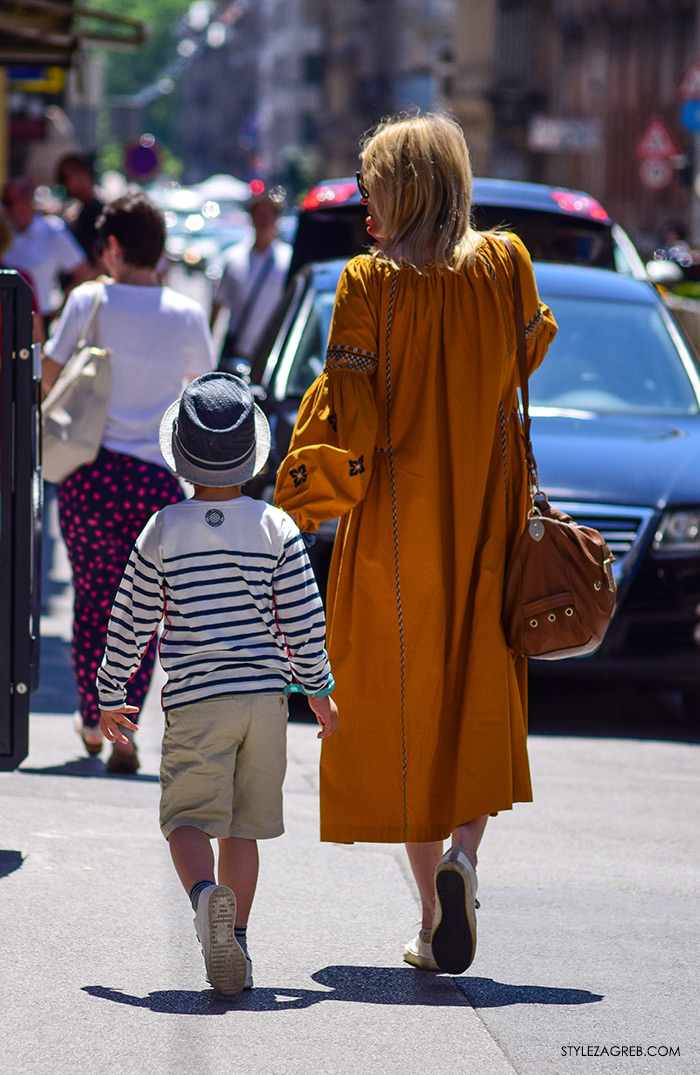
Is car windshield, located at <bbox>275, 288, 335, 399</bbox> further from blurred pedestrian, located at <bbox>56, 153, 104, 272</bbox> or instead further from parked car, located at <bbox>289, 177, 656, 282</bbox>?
blurred pedestrian, located at <bbox>56, 153, 104, 272</bbox>

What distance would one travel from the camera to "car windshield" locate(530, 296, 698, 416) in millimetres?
7918

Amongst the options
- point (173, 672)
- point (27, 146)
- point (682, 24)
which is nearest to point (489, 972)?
point (173, 672)

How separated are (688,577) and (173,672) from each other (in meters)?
3.48

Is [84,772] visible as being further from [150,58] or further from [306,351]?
[150,58]

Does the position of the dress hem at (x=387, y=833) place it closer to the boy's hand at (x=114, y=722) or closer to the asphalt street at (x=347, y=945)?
the asphalt street at (x=347, y=945)

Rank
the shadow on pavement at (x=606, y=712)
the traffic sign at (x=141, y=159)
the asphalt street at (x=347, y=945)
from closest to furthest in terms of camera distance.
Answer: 1. the asphalt street at (x=347, y=945)
2. the shadow on pavement at (x=606, y=712)
3. the traffic sign at (x=141, y=159)

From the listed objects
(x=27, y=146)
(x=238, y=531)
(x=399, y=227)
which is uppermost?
(x=399, y=227)

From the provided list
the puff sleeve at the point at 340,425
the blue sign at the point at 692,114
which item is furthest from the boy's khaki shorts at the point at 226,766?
the blue sign at the point at 692,114

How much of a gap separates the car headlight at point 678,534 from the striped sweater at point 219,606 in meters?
3.27

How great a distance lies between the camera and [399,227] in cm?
423

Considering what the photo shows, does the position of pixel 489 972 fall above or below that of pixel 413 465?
below

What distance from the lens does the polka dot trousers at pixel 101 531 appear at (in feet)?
20.0

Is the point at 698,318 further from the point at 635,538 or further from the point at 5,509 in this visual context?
the point at 5,509

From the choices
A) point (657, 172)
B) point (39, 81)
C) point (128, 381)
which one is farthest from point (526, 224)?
point (657, 172)
